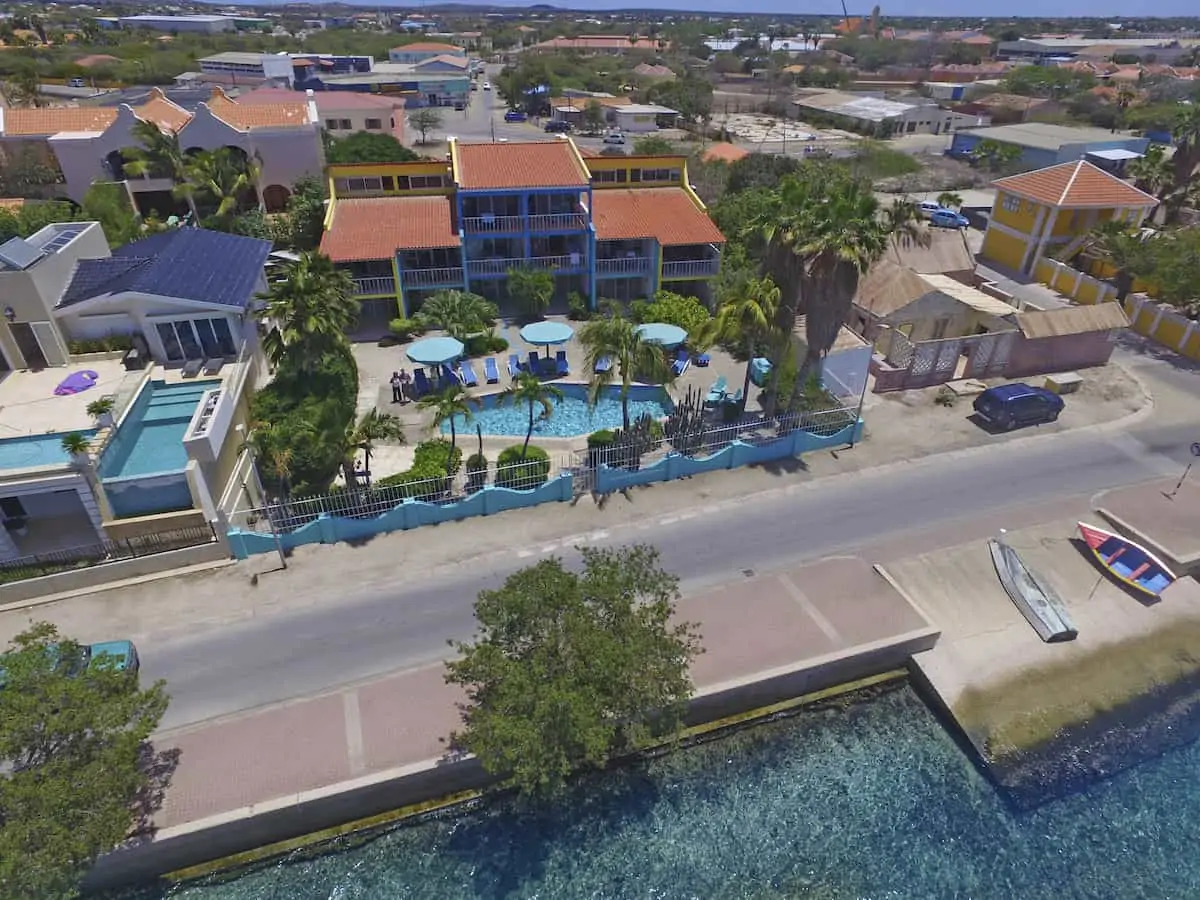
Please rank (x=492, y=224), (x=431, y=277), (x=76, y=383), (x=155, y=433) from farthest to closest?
(x=492, y=224) < (x=431, y=277) < (x=76, y=383) < (x=155, y=433)

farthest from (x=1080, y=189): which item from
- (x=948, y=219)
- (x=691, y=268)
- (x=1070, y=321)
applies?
(x=691, y=268)

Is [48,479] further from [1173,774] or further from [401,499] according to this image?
[1173,774]

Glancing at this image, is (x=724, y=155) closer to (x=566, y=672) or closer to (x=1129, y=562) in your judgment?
(x=1129, y=562)

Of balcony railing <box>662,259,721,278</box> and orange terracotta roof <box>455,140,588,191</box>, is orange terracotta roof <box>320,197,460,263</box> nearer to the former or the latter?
orange terracotta roof <box>455,140,588,191</box>

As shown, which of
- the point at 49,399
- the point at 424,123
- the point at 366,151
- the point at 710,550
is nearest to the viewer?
the point at 710,550

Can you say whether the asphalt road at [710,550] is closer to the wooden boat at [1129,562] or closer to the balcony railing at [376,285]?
the wooden boat at [1129,562]
